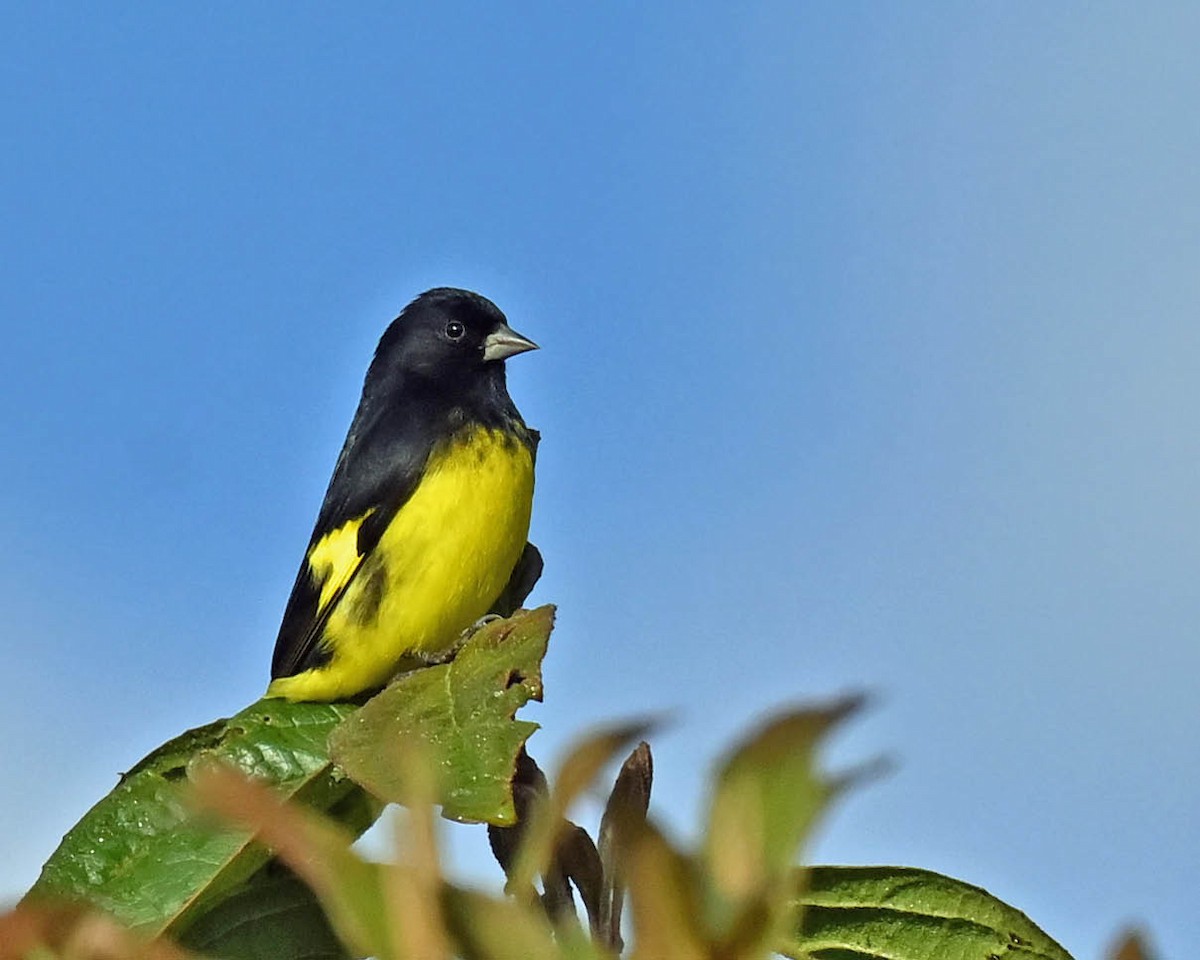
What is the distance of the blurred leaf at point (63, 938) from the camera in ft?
1.98

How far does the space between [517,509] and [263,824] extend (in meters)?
5.02

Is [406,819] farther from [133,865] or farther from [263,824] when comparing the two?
[133,865]

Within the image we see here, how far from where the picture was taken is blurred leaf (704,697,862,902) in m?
0.59

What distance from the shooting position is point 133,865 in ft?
6.91

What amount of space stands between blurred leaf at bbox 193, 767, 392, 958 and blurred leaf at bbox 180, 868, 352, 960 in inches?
58.2

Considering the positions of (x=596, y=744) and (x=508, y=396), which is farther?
(x=508, y=396)

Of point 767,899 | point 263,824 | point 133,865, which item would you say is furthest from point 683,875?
point 133,865

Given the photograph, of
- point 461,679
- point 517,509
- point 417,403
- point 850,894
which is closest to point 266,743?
point 461,679

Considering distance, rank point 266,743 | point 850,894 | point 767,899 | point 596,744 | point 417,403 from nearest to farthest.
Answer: point 767,899, point 596,744, point 850,894, point 266,743, point 417,403

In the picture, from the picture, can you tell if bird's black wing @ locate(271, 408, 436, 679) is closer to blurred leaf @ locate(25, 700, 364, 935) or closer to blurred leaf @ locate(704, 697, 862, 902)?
blurred leaf @ locate(25, 700, 364, 935)

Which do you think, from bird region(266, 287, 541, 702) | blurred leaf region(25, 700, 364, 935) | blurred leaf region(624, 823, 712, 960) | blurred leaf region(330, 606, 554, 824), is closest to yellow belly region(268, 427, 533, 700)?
bird region(266, 287, 541, 702)

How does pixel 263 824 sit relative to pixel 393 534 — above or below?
below

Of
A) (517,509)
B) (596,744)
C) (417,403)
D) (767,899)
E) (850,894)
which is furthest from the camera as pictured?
(417,403)

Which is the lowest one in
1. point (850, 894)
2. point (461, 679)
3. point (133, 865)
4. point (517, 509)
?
point (850, 894)
